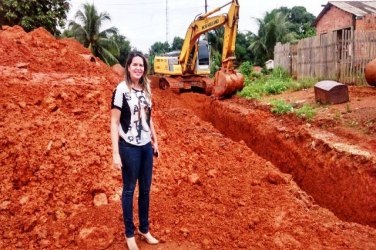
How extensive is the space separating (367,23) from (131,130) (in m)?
21.0

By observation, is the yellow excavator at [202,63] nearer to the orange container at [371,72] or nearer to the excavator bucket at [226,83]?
the excavator bucket at [226,83]

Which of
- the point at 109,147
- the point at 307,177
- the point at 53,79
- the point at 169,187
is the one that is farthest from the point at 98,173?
the point at 307,177

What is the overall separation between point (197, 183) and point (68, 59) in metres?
5.44

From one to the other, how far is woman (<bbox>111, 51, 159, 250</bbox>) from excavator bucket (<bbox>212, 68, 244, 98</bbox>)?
856 centimetres

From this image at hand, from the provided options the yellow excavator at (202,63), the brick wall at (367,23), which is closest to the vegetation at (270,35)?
the brick wall at (367,23)

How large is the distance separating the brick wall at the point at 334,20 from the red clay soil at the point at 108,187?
17.8 meters

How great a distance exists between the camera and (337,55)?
12672mm

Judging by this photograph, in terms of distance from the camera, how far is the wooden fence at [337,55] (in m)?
11.8

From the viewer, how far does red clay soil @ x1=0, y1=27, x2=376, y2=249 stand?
4.05m

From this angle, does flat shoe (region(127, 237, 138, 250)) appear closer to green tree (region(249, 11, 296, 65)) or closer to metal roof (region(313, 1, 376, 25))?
metal roof (region(313, 1, 376, 25))

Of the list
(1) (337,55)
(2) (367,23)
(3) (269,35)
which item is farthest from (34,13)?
(3) (269,35)

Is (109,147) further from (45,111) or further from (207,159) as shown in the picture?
(207,159)

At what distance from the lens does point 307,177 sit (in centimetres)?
678

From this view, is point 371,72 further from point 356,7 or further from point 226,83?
point 356,7
